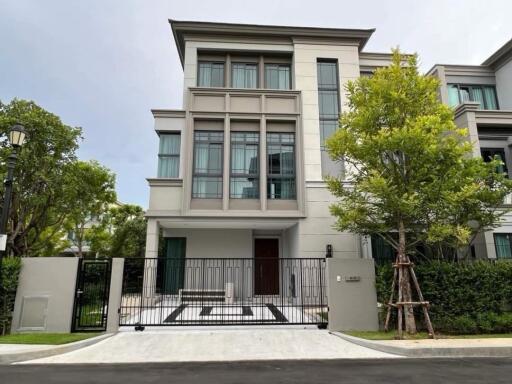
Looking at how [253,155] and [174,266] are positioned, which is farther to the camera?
[174,266]

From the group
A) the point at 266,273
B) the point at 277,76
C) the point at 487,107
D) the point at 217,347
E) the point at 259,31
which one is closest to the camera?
the point at 217,347

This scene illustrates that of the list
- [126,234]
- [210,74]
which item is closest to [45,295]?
[210,74]

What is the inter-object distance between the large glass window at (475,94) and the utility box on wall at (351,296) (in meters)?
13.7

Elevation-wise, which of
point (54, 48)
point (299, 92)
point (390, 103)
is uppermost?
point (54, 48)

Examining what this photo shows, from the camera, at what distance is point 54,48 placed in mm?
14812

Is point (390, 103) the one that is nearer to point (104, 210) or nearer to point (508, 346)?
point (508, 346)

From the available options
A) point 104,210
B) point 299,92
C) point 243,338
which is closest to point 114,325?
point 243,338

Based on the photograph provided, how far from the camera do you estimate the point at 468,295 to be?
29.5 feet

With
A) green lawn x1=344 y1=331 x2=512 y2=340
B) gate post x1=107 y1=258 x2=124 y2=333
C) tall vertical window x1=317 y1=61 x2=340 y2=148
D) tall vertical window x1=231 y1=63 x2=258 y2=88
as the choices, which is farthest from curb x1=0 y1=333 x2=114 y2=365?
tall vertical window x1=231 y1=63 x2=258 y2=88

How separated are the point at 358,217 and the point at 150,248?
28.3 feet

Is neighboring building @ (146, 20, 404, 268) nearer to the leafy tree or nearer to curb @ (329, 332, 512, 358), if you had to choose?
the leafy tree

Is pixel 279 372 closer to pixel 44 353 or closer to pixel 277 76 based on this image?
pixel 44 353

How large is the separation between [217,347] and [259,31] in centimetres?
1438

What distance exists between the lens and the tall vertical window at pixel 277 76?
1672 centimetres
